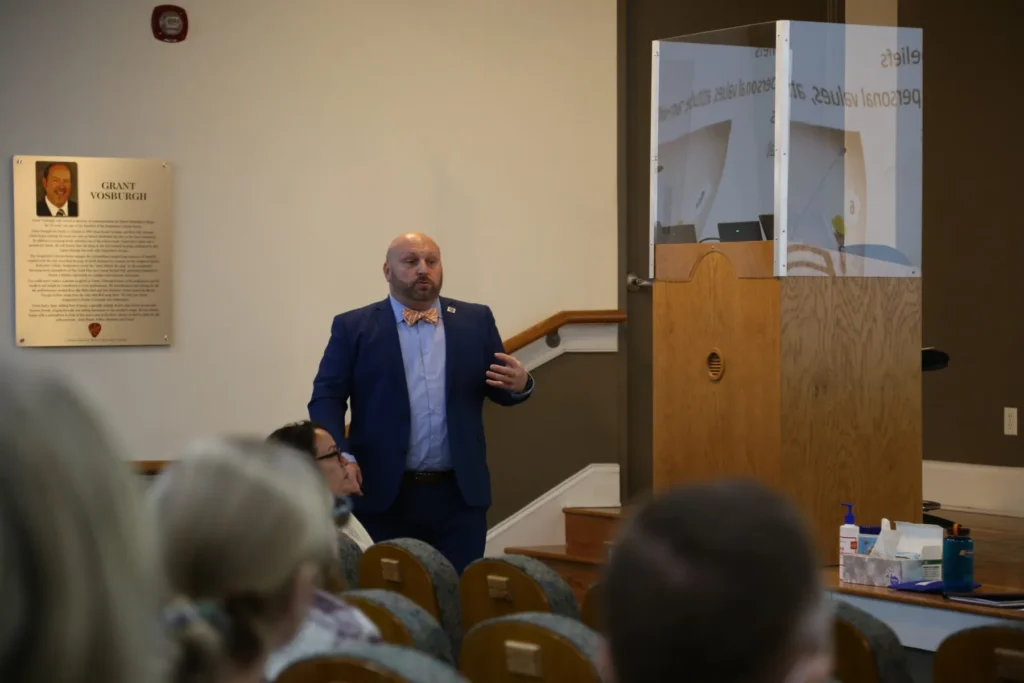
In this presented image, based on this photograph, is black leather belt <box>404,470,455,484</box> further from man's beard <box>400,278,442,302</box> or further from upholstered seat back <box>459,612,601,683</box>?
upholstered seat back <box>459,612,601,683</box>

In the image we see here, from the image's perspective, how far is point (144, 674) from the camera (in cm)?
78

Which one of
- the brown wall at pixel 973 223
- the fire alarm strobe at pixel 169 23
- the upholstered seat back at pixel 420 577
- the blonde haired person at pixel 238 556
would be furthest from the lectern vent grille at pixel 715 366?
the blonde haired person at pixel 238 556

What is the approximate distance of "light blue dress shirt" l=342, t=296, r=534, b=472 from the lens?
14.6 feet

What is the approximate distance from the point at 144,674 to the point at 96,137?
202 inches

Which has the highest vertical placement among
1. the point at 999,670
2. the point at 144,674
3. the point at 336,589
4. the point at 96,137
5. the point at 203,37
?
the point at 203,37

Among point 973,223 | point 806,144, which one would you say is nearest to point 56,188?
point 806,144

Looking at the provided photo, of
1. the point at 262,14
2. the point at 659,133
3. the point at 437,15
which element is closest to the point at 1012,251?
the point at 659,133

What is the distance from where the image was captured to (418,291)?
4543mm

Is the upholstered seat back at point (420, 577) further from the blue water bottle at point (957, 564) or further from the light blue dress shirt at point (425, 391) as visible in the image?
the blue water bottle at point (957, 564)

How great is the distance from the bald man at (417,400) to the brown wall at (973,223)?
314 cm

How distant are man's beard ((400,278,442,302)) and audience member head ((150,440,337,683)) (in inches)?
131

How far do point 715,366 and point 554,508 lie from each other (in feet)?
6.00

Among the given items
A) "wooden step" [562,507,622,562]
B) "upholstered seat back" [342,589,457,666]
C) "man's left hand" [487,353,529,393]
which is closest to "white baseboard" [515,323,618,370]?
"wooden step" [562,507,622,562]

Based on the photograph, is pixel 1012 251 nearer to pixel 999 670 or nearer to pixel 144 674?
pixel 999 670
